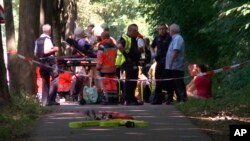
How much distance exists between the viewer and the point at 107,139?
10359 mm

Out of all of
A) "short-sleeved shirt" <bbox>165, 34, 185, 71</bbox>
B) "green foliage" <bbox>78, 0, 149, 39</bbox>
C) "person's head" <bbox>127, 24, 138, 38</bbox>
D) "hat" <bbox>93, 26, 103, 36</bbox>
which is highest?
"green foliage" <bbox>78, 0, 149, 39</bbox>

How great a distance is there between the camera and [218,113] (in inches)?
533

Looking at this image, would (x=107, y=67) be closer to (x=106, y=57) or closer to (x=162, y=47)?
(x=106, y=57)

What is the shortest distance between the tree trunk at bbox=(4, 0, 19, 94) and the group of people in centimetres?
111

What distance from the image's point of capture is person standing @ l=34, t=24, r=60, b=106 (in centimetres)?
1703

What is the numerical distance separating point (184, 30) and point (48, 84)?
16.6 metres

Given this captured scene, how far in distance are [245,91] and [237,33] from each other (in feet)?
4.42

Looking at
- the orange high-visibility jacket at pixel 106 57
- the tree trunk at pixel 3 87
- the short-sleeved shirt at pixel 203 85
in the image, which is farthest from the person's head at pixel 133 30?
the tree trunk at pixel 3 87

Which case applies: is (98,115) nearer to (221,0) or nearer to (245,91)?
(245,91)

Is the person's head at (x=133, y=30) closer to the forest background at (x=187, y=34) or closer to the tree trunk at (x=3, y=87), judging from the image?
the forest background at (x=187, y=34)

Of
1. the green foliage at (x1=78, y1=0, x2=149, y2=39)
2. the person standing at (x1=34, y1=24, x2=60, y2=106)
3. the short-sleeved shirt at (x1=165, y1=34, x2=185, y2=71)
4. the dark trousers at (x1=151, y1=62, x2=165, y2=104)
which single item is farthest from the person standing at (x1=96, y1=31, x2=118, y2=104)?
the green foliage at (x1=78, y1=0, x2=149, y2=39)

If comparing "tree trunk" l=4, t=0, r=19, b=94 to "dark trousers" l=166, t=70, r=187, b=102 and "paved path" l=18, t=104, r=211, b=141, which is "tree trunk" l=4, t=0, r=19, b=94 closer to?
"dark trousers" l=166, t=70, r=187, b=102

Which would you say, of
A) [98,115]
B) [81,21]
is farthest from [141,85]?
[81,21]

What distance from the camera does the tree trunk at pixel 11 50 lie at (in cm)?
1817
